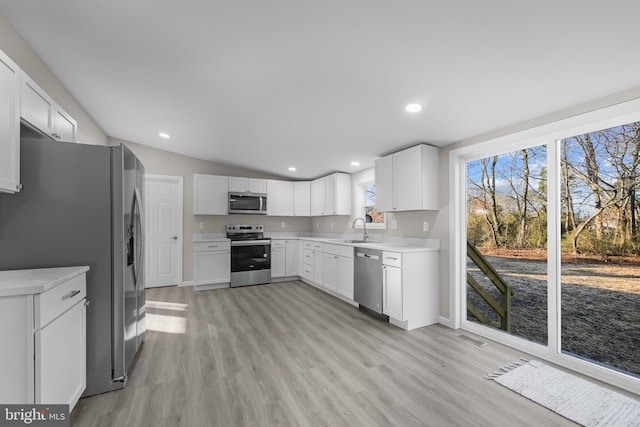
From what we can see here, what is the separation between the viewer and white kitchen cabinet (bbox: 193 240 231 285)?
4.97 meters

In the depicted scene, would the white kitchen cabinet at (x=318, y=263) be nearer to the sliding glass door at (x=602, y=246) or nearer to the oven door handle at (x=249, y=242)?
the oven door handle at (x=249, y=242)

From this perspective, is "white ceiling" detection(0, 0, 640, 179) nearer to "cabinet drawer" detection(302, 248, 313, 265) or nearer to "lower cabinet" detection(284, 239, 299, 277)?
"cabinet drawer" detection(302, 248, 313, 265)

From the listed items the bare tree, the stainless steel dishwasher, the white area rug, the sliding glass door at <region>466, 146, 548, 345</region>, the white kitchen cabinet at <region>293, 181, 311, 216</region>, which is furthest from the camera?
the white kitchen cabinet at <region>293, 181, 311, 216</region>

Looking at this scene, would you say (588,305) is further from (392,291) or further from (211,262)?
(211,262)

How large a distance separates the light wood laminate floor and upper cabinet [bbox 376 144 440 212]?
1489 mm

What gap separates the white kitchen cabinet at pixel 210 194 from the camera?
529 cm

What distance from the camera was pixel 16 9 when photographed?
1993 millimetres

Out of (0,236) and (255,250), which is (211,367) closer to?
(0,236)

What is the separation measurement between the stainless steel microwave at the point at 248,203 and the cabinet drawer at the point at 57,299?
3608mm

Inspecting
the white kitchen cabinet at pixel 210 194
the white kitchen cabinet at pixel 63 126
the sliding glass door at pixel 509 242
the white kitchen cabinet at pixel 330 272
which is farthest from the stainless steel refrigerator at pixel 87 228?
the sliding glass door at pixel 509 242

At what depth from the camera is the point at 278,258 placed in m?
5.66

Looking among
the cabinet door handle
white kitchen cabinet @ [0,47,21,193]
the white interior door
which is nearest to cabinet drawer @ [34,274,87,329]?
the cabinet door handle

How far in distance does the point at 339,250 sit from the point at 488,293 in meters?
2.03

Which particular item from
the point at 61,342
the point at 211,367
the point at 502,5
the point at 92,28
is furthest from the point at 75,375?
the point at 502,5
